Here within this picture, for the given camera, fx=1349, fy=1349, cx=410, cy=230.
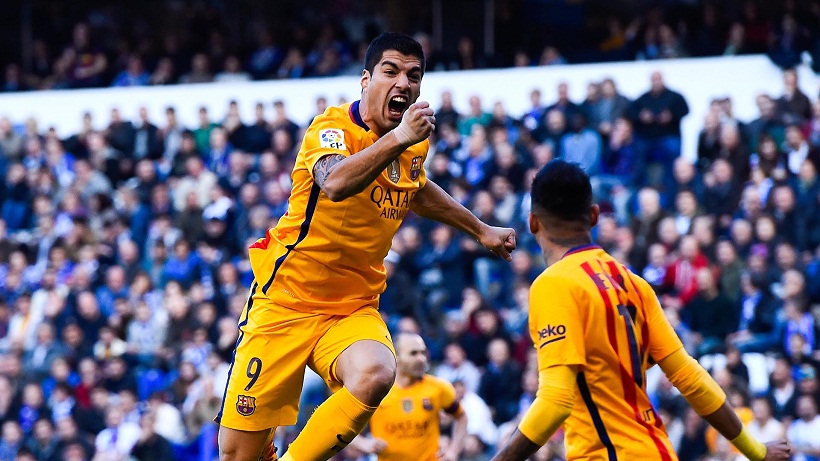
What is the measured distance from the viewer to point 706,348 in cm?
1288

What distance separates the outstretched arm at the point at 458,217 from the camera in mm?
7195

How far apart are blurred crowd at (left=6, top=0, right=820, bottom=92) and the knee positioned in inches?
423

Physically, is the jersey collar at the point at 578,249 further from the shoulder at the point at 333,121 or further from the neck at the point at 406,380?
the neck at the point at 406,380

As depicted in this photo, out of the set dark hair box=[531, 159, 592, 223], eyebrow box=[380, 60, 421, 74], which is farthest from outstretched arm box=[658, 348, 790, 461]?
eyebrow box=[380, 60, 421, 74]

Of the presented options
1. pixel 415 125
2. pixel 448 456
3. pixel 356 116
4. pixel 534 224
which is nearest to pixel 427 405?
pixel 448 456

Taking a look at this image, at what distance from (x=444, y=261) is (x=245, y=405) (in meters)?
8.17

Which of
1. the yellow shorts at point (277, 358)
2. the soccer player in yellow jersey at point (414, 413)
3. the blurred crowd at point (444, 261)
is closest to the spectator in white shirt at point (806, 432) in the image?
the blurred crowd at point (444, 261)

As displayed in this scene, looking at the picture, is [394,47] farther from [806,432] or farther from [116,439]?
[116,439]

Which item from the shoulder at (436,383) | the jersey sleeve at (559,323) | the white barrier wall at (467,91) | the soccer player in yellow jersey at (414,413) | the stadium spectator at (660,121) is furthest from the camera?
the white barrier wall at (467,91)

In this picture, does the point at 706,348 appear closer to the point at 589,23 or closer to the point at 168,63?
the point at 589,23

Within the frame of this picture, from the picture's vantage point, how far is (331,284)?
6.89 m

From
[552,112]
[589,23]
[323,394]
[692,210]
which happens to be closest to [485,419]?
[323,394]

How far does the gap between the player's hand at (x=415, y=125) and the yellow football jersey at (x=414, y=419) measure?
179 inches

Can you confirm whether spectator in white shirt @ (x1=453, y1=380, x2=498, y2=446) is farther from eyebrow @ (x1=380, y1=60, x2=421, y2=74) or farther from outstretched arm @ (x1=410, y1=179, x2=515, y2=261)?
eyebrow @ (x1=380, y1=60, x2=421, y2=74)
